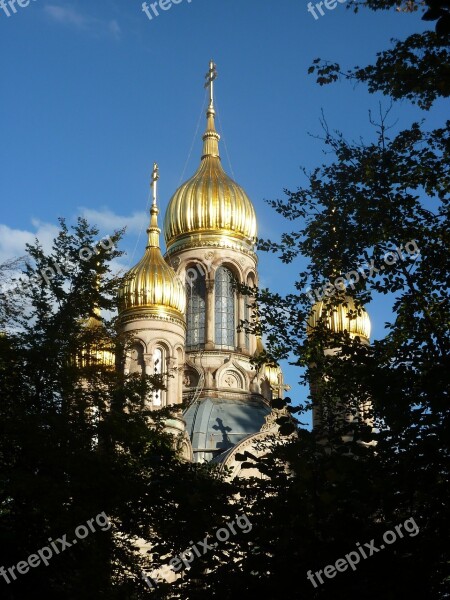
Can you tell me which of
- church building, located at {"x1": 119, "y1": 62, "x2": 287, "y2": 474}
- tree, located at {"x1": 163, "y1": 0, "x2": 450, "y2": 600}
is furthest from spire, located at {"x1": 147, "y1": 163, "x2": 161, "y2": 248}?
tree, located at {"x1": 163, "y1": 0, "x2": 450, "y2": 600}

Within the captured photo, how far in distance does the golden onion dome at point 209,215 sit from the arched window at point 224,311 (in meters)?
1.55

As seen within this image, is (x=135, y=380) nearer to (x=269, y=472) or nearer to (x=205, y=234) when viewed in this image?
(x=269, y=472)

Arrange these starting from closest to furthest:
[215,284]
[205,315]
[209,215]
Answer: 1. [205,315]
2. [215,284]
3. [209,215]

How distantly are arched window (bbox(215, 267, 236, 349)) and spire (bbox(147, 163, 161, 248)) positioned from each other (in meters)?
3.70

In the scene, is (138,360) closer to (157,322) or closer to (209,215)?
(157,322)

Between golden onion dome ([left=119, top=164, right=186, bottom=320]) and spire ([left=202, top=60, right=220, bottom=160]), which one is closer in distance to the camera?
golden onion dome ([left=119, top=164, right=186, bottom=320])

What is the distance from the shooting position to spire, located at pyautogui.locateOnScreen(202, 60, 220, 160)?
4107cm

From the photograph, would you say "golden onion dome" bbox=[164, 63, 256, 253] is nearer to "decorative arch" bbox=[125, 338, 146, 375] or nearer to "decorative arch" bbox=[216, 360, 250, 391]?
"decorative arch" bbox=[216, 360, 250, 391]

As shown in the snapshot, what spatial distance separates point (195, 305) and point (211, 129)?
368 inches

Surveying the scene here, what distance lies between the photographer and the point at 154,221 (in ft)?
115

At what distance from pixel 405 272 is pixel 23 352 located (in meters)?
6.17

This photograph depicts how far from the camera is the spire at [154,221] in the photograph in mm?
33972

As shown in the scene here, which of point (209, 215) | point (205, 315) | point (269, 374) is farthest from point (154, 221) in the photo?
point (269, 374)

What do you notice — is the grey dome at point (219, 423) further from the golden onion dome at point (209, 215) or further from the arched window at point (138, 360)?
the golden onion dome at point (209, 215)
